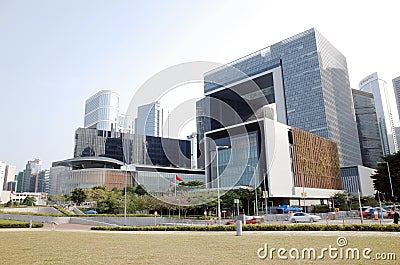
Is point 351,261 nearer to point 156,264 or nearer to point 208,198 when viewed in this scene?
point 156,264

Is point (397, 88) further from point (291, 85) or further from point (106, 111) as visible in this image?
point (106, 111)

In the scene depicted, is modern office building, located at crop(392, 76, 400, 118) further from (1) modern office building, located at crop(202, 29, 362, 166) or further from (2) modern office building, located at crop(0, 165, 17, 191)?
(2) modern office building, located at crop(0, 165, 17, 191)

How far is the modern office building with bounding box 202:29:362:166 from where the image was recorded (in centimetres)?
8750

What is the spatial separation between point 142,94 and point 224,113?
62.4 meters

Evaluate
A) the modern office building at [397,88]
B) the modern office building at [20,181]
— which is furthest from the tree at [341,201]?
the modern office building at [20,181]

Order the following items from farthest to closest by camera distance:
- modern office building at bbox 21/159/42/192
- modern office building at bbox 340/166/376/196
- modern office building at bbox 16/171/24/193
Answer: modern office building at bbox 16/171/24/193, modern office building at bbox 21/159/42/192, modern office building at bbox 340/166/376/196

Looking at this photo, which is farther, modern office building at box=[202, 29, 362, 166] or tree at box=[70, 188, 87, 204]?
modern office building at box=[202, 29, 362, 166]

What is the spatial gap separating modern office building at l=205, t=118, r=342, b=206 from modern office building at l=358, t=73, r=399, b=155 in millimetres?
89800

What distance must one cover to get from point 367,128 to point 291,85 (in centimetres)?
5296

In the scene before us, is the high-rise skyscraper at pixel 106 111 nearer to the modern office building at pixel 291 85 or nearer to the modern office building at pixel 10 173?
the modern office building at pixel 291 85

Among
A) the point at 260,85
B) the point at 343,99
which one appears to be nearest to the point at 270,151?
the point at 260,85

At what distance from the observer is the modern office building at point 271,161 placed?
5353 cm

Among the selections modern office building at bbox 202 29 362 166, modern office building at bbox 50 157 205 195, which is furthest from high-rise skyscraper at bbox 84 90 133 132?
modern office building at bbox 202 29 362 166

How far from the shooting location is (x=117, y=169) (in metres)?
92.2
